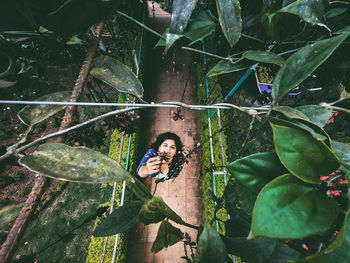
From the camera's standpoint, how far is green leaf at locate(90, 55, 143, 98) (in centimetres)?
53

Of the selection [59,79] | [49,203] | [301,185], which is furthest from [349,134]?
[59,79]

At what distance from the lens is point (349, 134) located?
2484 millimetres

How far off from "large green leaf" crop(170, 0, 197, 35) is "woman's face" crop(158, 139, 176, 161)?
1909mm

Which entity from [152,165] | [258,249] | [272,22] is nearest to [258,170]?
[258,249]

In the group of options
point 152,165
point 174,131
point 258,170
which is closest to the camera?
point 258,170

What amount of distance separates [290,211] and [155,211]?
30 centimetres

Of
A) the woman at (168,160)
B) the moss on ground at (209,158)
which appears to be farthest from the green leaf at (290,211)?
the woman at (168,160)

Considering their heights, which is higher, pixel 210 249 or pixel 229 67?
pixel 229 67

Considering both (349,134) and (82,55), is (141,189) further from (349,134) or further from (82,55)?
(349,134)

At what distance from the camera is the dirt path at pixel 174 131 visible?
220cm

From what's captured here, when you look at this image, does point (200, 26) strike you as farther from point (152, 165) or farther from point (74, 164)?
point (152, 165)

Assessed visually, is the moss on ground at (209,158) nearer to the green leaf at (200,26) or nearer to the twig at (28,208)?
the green leaf at (200,26)

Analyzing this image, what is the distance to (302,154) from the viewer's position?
0.35 m

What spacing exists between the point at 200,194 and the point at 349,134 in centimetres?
247
